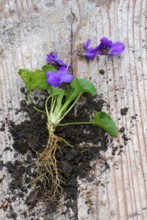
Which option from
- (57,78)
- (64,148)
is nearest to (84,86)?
(57,78)

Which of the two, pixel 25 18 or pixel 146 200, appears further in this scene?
pixel 25 18

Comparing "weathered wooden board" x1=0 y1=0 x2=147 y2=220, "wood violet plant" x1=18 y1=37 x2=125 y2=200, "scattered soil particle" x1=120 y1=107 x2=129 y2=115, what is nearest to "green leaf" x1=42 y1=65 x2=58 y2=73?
"wood violet plant" x1=18 y1=37 x2=125 y2=200

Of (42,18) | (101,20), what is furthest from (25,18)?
(101,20)

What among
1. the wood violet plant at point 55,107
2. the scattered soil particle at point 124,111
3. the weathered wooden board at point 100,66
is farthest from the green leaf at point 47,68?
the scattered soil particle at point 124,111

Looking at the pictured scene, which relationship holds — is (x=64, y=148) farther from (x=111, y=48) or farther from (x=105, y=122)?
(x=111, y=48)

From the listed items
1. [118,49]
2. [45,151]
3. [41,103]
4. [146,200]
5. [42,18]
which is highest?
[42,18]

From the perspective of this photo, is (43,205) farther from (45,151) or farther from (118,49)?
(118,49)

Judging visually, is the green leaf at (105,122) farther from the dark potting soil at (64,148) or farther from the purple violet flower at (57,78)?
the purple violet flower at (57,78)
